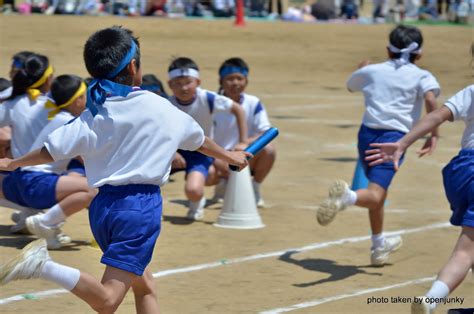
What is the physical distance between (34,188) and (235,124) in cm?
288

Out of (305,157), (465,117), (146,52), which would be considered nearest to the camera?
(465,117)

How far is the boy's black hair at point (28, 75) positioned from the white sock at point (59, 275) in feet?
12.4

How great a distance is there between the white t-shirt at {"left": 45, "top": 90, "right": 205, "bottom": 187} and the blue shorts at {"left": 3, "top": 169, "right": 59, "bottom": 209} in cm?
303

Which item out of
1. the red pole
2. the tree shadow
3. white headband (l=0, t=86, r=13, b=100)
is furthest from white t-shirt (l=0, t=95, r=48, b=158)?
the red pole

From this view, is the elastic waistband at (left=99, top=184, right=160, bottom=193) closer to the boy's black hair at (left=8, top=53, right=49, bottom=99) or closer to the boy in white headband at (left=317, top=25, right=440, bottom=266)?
the boy in white headband at (left=317, top=25, right=440, bottom=266)

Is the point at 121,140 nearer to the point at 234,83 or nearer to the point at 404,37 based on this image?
the point at 404,37

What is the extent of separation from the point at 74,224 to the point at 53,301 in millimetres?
2600

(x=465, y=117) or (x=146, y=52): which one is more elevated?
(x=465, y=117)

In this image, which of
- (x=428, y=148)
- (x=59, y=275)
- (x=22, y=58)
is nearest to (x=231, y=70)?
(x=22, y=58)

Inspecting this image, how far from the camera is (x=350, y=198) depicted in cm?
754

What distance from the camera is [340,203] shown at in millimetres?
7414

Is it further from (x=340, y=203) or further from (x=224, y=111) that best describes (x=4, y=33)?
(x=340, y=203)

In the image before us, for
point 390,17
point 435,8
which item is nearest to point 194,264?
point 390,17

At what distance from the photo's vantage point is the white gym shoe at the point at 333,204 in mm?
7355
